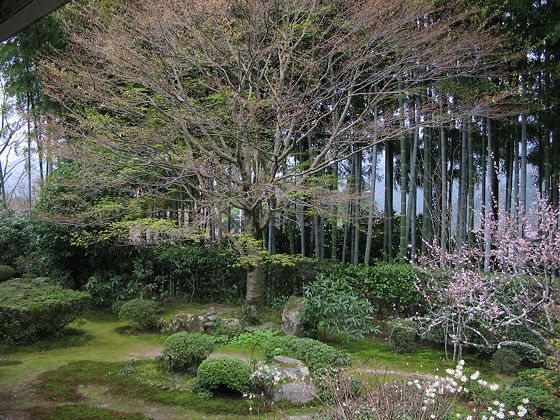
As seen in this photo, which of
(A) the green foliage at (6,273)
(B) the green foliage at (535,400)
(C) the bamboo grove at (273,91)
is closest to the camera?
(B) the green foliage at (535,400)

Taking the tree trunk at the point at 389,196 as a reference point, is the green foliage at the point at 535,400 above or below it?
below

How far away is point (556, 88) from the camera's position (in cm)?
606

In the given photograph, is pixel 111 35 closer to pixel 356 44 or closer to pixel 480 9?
pixel 356 44

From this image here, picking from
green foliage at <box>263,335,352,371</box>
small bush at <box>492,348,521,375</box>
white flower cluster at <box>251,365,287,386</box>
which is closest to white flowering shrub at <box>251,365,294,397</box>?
white flower cluster at <box>251,365,287,386</box>

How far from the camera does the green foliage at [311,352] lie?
12.1ft

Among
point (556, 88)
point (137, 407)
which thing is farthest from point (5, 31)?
point (556, 88)

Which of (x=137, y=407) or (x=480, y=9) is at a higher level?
(x=480, y=9)

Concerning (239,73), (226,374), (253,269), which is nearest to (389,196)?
(253,269)

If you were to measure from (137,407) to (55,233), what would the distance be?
5.01 metres

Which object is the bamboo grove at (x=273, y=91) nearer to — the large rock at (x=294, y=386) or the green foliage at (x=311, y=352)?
the green foliage at (x=311, y=352)

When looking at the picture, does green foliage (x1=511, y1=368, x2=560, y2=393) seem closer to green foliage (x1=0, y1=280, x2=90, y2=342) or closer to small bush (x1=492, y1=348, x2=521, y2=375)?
small bush (x1=492, y1=348, x2=521, y2=375)

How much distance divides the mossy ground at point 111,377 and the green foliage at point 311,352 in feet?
1.01

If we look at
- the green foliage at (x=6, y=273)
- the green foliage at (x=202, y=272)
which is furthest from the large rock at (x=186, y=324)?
the green foliage at (x=6, y=273)

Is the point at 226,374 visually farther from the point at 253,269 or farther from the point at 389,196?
the point at 389,196
